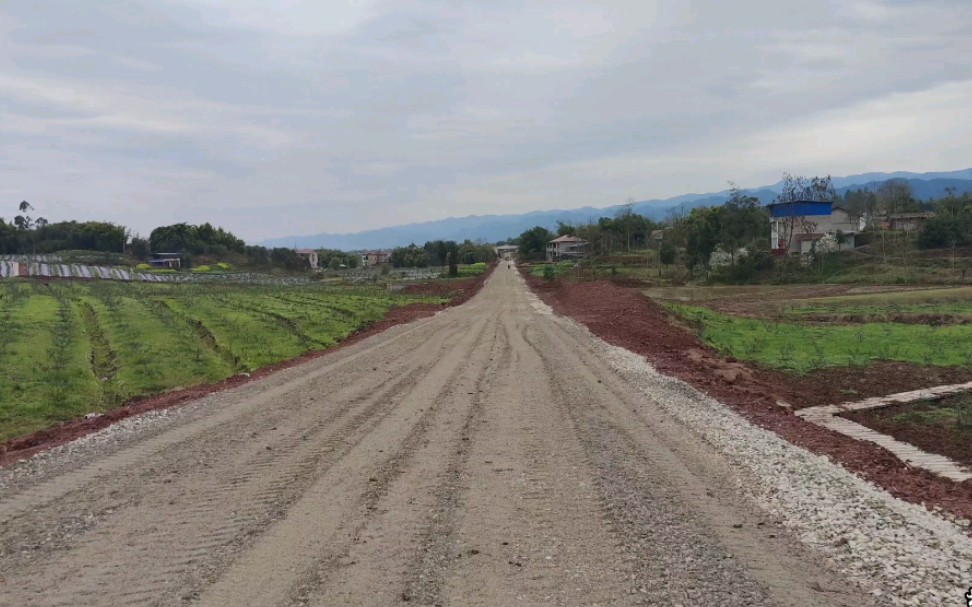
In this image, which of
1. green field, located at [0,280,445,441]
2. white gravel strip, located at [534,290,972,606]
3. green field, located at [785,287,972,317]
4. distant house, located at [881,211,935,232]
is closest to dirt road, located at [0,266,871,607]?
white gravel strip, located at [534,290,972,606]

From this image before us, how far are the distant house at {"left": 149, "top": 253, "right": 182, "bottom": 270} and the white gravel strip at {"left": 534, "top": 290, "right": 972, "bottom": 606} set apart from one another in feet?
377

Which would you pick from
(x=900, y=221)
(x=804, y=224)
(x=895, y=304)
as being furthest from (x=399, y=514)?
(x=900, y=221)

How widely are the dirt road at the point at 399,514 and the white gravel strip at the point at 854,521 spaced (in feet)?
1.00

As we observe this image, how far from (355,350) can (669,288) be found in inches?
1671

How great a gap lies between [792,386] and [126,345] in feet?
59.4

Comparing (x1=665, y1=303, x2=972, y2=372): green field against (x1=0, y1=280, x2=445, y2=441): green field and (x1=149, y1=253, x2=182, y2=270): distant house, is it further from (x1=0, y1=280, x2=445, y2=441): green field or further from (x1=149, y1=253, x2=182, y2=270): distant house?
(x1=149, y1=253, x2=182, y2=270): distant house

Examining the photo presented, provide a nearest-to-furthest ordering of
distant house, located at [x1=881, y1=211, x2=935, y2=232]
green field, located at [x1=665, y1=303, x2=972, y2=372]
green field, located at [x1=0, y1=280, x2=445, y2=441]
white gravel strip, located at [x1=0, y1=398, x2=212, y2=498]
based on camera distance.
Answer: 1. white gravel strip, located at [x1=0, y1=398, x2=212, y2=498]
2. green field, located at [x1=0, y1=280, x2=445, y2=441]
3. green field, located at [x1=665, y1=303, x2=972, y2=372]
4. distant house, located at [x1=881, y1=211, x2=935, y2=232]

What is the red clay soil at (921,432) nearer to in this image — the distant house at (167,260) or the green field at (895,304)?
the green field at (895,304)

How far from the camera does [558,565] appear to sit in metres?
5.36

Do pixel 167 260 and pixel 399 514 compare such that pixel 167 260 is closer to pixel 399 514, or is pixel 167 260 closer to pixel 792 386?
pixel 792 386

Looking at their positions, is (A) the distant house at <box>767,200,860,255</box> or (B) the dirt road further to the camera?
(A) the distant house at <box>767,200,860,255</box>

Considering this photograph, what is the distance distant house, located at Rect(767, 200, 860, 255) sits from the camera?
70500 mm

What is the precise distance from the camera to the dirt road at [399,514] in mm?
5020

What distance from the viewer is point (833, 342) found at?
2127cm
